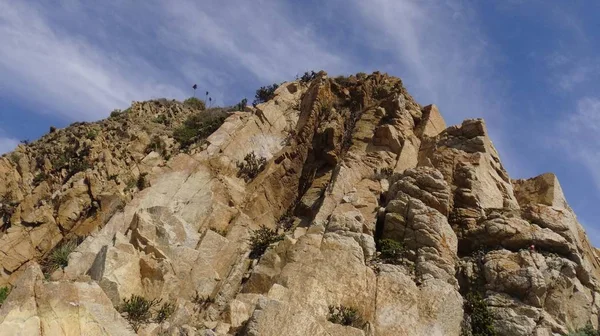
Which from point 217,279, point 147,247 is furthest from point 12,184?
point 217,279

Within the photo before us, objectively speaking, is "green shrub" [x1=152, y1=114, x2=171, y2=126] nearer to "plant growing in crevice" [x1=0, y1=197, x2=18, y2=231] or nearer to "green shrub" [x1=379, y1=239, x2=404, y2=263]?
"plant growing in crevice" [x1=0, y1=197, x2=18, y2=231]

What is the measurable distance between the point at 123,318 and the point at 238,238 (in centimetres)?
671

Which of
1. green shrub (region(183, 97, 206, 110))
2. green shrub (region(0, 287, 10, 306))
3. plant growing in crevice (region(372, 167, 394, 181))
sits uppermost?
green shrub (region(183, 97, 206, 110))

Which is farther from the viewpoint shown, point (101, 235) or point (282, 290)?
point (101, 235)

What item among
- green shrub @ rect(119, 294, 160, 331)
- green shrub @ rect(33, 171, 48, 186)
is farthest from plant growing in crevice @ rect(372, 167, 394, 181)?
green shrub @ rect(33, 171, 48, 186)

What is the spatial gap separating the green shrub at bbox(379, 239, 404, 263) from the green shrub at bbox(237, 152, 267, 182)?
996 cm

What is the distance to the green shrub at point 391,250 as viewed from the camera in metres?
18.5

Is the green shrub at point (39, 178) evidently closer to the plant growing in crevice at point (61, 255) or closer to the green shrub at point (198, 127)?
the green shrub at point (198, 127)

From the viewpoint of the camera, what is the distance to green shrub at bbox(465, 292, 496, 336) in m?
16.4

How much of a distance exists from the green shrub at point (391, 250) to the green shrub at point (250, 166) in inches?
392

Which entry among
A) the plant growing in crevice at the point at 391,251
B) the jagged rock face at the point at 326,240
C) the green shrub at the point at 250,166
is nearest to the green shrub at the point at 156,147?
the jagged rock face at the point at 326,240

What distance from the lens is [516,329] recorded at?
1645 cm

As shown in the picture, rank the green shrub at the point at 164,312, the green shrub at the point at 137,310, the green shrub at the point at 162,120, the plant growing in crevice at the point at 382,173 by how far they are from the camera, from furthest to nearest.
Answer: the green shrub at the point at 162,120, the plant growing in crevice at the point at 382,173, the green shrub at the point at 164,312, the green shrub at the point at 137,310

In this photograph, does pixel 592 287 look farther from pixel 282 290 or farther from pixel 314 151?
pixel 314 151
